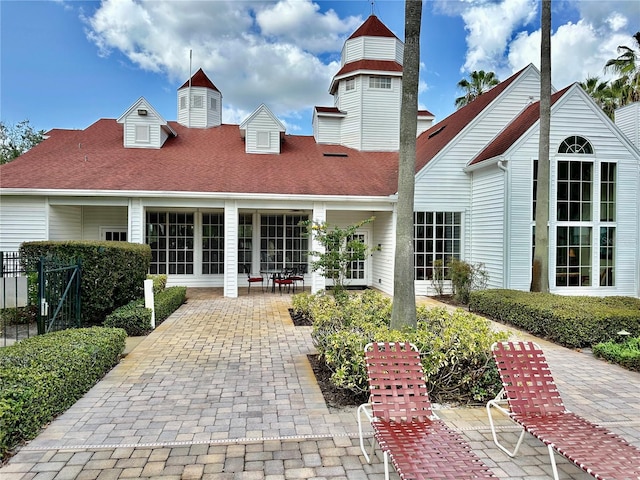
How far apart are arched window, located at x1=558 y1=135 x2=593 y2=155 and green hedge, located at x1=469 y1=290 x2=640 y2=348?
16.7 ft

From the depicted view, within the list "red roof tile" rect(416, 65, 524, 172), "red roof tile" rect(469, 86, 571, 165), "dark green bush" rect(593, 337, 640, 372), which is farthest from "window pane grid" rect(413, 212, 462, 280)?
"dark green bush" rect(593, 337, 640, 372)

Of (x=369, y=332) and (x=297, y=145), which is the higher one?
(x=297, y=145)

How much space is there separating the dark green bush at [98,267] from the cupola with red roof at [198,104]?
11.2m

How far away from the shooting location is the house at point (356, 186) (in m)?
11.8

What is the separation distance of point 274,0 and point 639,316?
52.3 feet

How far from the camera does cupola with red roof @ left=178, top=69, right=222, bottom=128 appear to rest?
18516mm

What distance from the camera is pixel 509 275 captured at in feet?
37.8

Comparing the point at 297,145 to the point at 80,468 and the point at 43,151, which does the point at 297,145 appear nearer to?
the point at 43,151

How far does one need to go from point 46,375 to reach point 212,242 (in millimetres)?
11555

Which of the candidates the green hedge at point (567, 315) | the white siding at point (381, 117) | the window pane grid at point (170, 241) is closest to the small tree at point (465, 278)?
the green hedge at point (567, 315)

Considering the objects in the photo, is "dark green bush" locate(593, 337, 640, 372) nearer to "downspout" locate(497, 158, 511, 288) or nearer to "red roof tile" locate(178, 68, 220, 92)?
"downspout" locate(497, 158, 511, 288)

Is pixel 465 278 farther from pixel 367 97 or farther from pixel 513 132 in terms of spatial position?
pixel 367 97

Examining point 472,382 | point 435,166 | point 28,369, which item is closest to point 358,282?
point 435,166

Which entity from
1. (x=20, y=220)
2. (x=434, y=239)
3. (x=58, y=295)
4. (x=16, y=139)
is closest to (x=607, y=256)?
(x=434, y=239)
